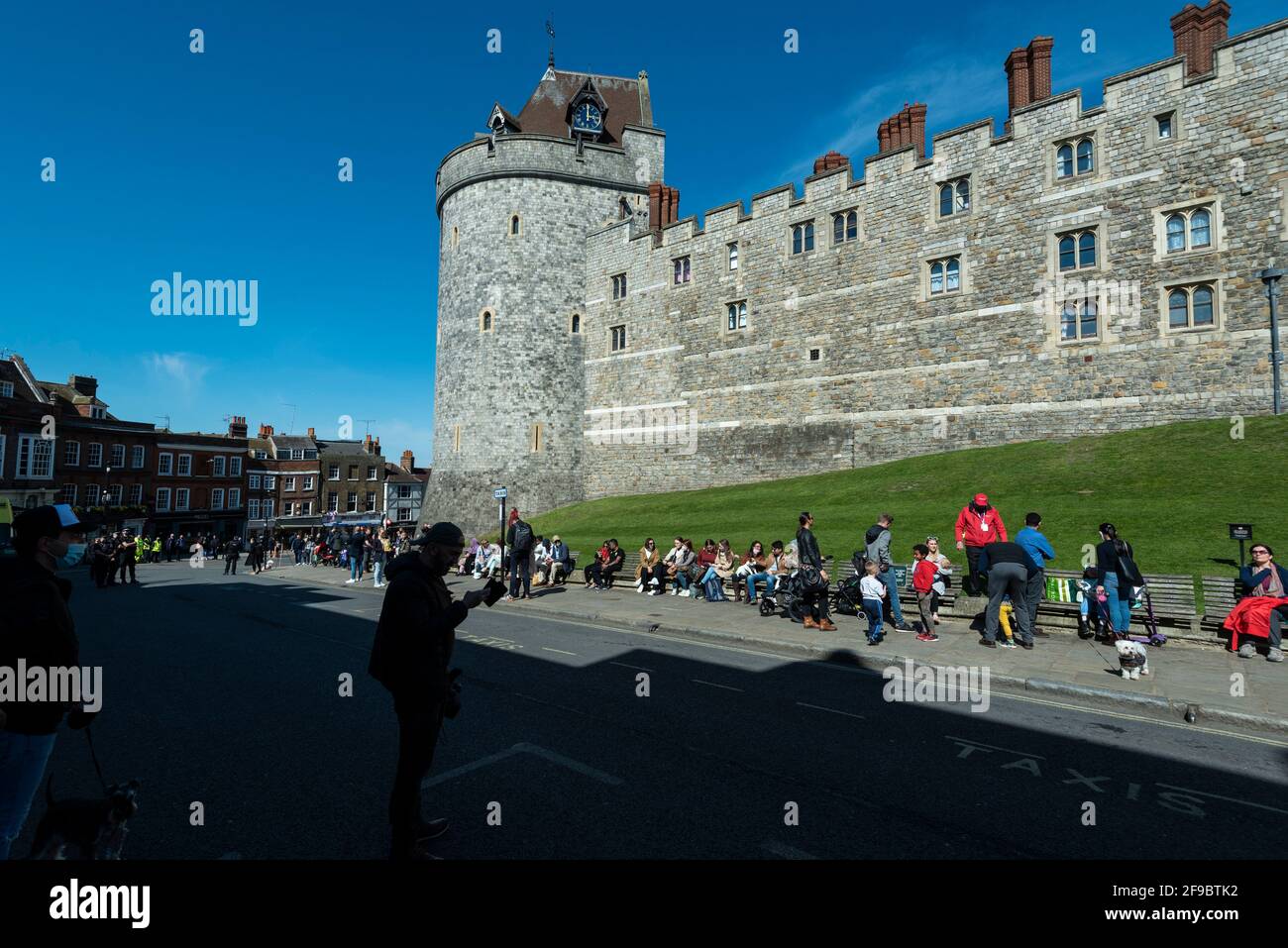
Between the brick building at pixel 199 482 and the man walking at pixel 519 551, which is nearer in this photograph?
the man walking at pixel 519 551

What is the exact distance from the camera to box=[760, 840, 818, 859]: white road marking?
388 centimetres

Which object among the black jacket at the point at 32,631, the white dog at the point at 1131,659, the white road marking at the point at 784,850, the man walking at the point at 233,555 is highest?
the black jacket at the point at 32,631

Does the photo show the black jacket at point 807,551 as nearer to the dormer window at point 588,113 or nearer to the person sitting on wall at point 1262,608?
the person sitting on wall at point 1262,608

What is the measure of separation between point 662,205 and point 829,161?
372 inches

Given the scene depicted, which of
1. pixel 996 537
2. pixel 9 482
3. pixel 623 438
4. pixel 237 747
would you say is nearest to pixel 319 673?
pixel 237 747

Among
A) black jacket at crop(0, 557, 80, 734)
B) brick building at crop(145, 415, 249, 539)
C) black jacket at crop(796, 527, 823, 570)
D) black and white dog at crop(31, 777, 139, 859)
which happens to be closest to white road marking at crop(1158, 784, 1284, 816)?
black jacket at crop(796, 527, 823, 570)

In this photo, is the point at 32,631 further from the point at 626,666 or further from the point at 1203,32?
the point at 1203,32

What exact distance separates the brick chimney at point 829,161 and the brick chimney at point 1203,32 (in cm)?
1102

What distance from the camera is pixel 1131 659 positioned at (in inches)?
307

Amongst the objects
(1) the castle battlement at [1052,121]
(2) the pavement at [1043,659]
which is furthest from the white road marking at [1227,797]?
(1) the castle battlement at [1052,121]

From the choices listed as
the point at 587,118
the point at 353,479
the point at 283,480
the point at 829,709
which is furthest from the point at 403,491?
the point at 829,709

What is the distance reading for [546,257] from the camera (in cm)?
3547

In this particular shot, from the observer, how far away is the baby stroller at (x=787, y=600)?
11992 mm

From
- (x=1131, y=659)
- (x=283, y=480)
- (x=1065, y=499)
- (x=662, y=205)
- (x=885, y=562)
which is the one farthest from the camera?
(x=283, y=480)
